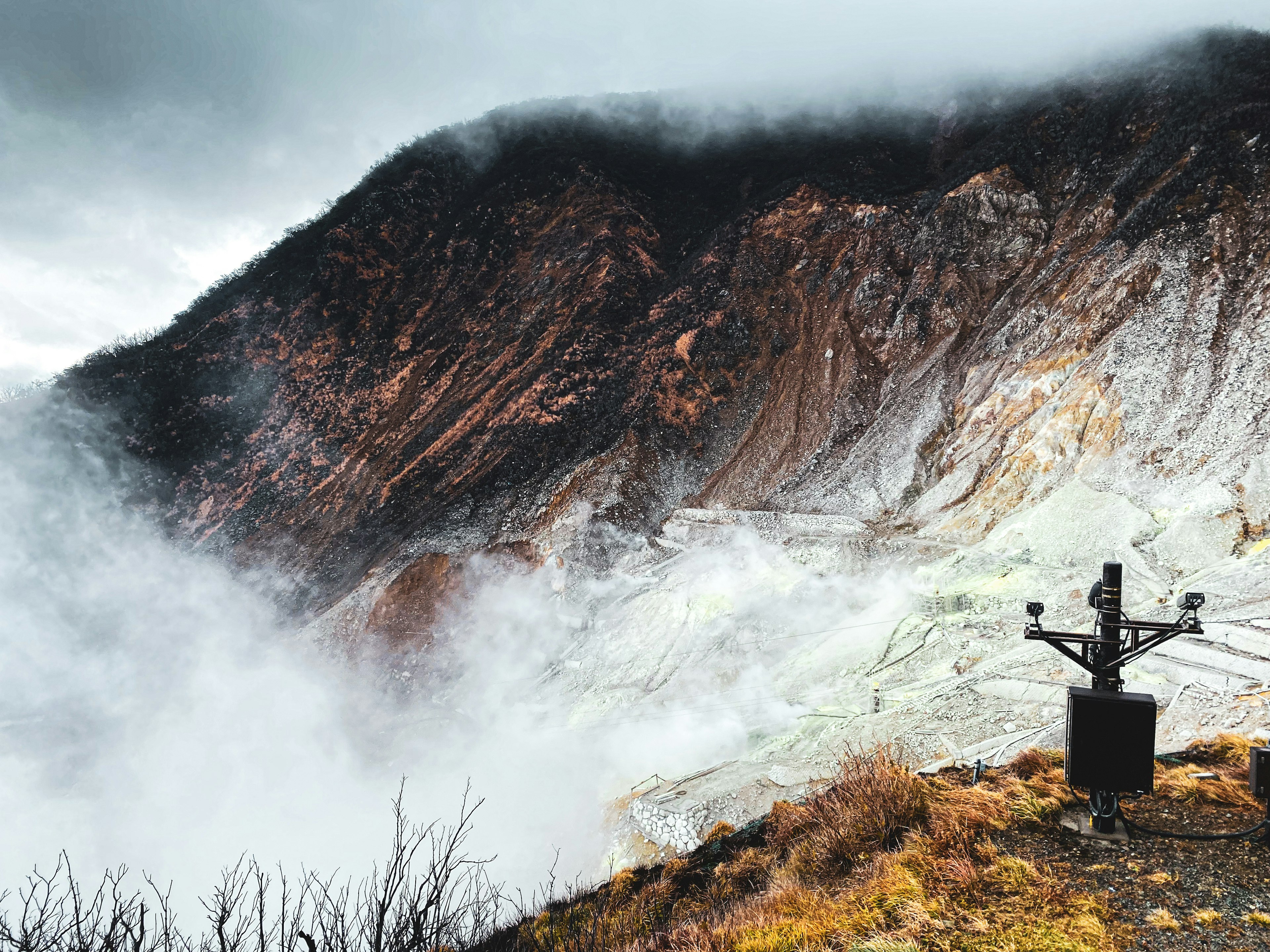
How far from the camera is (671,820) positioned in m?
12.6

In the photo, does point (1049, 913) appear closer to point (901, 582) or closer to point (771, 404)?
point (901, 582)

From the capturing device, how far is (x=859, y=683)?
1516 centimetres

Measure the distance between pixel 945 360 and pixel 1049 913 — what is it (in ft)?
92.3

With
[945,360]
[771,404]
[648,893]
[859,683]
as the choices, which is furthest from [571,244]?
[648,893]

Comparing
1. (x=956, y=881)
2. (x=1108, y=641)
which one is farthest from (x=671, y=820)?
(x=1108, y=641)

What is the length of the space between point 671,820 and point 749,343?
27.1m

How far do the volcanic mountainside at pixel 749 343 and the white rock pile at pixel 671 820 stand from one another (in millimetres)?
12325

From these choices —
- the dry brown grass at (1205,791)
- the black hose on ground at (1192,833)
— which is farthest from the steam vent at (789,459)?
the black hose on ground at (1192,833)

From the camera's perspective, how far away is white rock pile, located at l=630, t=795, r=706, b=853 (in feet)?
40.0

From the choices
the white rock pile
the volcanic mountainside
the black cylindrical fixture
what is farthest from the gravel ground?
the volcanic mountainside

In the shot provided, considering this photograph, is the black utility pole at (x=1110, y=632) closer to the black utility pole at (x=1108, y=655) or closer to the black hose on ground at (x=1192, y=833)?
the black utility pole at (x=1108, y=655)

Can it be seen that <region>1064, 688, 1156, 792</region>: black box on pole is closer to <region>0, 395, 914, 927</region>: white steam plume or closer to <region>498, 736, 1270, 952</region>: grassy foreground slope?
<region>498, 736, 1270, 952</region>: grassy foreground slope

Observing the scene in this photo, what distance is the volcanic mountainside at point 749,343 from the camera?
20.9 m

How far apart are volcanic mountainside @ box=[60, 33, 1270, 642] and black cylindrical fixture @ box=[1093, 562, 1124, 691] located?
12261 millimetres
